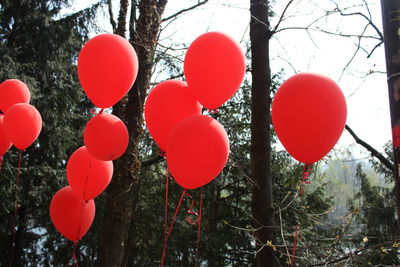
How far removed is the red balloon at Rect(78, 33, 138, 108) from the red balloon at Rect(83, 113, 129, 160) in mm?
218

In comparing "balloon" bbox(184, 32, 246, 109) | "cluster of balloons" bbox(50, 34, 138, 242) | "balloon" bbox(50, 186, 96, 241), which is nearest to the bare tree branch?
"cluster of balloons" bbox(50, 34, 138, 242)

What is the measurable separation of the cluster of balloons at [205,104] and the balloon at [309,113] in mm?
340

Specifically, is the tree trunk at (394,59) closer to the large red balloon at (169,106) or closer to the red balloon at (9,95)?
the large red balloon at (169,106)

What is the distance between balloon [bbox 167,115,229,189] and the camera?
1.91 meters

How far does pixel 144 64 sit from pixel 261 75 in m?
1.42

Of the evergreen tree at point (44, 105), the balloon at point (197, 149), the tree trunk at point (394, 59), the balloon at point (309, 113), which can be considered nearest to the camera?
the tree trunk at point (394, 59)

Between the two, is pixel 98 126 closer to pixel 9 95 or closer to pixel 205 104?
pixel 205 104

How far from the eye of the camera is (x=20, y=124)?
Result: 3.53 meters

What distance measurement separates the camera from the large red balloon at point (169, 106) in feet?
7.51

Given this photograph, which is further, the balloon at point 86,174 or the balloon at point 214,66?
the balloon at point 86,174

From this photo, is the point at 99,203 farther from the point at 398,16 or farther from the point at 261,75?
the point at 398,16

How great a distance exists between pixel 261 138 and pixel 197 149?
1.86 m

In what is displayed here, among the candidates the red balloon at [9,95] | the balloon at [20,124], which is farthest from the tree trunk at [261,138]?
the red balloon at [9,95]

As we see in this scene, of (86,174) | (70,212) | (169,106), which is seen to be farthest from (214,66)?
(70,212)
